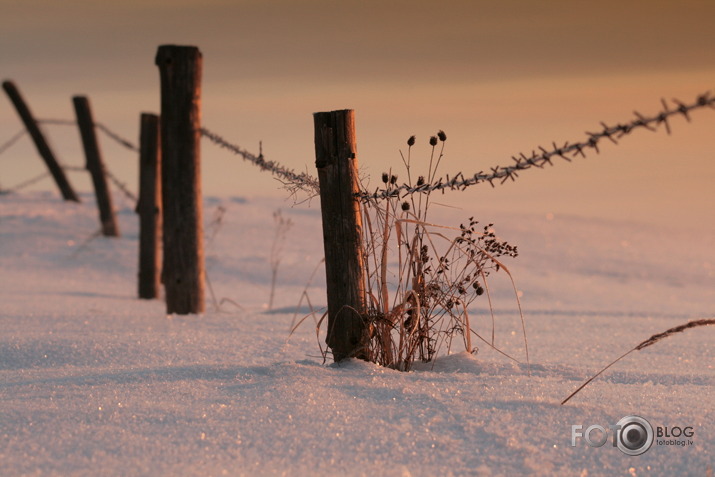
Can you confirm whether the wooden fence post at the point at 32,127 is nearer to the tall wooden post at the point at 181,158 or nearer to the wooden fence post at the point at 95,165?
the wooden fence post at the point at 95,165

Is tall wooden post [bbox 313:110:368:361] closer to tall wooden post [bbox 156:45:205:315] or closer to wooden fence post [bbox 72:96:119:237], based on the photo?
tall wooden post [bbox 156:45:205:315]

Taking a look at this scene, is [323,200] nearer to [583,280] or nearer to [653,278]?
[583,280]

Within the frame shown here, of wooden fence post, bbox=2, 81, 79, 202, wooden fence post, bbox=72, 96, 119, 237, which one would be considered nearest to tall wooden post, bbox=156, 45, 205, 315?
wooden fence post, bbox=72, 96, 119, 237

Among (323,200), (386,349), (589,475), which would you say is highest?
(323,200)

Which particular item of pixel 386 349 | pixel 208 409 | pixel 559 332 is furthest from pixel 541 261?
pixel 208 409

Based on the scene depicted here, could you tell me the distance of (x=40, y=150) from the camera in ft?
34.0

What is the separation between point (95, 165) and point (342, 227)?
6801 millimetres

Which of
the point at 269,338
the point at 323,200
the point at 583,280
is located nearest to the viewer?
the point at 323,200

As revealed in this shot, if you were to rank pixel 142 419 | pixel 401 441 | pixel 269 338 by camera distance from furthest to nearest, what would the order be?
pixel 269 338, pixel 142 419, pixel 401 441

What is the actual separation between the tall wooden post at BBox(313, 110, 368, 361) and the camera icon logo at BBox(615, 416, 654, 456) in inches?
43.9

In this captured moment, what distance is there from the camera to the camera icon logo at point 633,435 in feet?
7.57

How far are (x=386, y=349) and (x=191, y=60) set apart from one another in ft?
9.50

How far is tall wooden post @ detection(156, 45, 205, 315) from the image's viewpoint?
5211 millimetres

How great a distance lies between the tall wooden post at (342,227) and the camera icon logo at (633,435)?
112 centimetres
